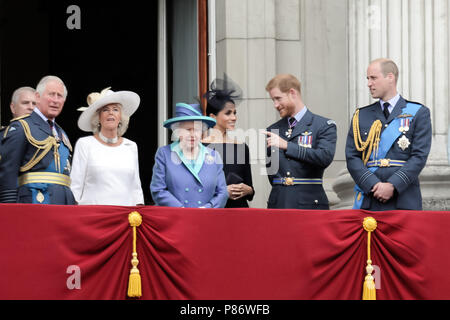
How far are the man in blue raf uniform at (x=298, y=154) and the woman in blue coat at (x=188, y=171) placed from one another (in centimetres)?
67

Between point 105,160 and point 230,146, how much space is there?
1151 millimetres

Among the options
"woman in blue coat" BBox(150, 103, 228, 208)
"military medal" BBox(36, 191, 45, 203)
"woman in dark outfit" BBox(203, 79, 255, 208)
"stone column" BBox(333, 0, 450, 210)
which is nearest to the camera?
"military medal" BBox(36, 191, 45, 203)

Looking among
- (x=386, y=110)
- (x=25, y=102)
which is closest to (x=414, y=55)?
(x=386, y=110)

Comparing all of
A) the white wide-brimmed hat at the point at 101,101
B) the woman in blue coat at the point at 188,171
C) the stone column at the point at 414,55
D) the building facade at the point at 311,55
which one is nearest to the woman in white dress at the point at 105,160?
the white wide-brimmed hat at the point at 101,101

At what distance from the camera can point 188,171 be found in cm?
798

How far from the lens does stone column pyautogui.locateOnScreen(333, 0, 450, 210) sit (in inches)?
403

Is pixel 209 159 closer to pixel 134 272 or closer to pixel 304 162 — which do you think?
pixel 304 162

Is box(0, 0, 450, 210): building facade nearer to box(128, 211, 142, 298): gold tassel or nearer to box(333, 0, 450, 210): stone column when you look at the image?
box(333, 0, 450, 210): stone column

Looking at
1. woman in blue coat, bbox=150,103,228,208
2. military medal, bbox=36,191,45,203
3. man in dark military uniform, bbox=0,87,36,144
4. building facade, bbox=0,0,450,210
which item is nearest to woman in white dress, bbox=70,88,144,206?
woman in blue coat, bbox=150,103,228,208

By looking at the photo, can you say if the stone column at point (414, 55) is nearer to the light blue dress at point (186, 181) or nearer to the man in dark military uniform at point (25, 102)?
Answer: the light blue dress at point (186, 181)

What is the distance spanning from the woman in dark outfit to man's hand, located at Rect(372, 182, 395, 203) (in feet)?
3.70

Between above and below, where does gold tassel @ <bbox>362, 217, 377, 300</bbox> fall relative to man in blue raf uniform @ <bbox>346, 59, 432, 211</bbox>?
below

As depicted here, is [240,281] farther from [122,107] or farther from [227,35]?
[227,35]
